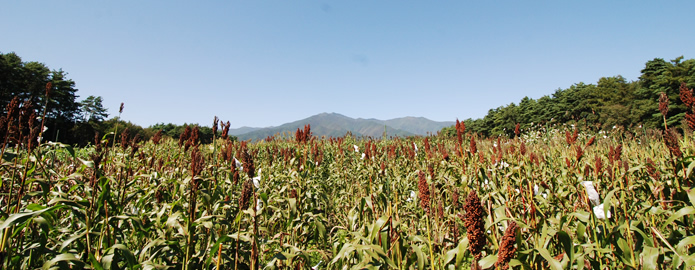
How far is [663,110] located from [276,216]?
352cm

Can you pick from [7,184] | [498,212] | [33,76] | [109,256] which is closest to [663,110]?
[498,212]

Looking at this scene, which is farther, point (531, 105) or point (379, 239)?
point (531, 105)

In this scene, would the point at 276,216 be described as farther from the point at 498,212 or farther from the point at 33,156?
the point at 498,212

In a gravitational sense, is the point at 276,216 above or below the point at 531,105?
below

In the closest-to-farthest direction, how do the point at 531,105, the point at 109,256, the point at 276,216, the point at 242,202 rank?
the point at 242,202
the point at 109,256
the point at 276,216
the point at 531,105

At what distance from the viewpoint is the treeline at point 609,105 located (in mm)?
27281

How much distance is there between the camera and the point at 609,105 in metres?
38.6

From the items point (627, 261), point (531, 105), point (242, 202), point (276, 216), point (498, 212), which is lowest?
point (276, 216)

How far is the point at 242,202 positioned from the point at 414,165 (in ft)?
16.2

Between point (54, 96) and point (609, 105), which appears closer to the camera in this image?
point (54, 96)

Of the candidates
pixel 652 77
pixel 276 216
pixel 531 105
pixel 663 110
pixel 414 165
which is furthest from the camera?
pixel 531 105

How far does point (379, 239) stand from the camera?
68.5 inches

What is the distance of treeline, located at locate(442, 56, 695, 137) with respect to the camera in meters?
27.3

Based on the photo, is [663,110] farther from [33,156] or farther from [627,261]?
[33,156]
